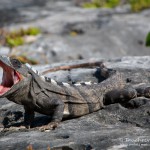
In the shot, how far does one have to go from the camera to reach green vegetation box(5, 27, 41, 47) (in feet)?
62.8

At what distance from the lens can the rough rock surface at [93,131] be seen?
6934mm

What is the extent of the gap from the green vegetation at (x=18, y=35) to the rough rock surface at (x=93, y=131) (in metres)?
9.34

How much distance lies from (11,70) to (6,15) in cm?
1791

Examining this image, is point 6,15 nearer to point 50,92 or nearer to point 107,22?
point 107,22

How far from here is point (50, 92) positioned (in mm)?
8430

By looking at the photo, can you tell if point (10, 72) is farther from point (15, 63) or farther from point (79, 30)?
point (79, 30)

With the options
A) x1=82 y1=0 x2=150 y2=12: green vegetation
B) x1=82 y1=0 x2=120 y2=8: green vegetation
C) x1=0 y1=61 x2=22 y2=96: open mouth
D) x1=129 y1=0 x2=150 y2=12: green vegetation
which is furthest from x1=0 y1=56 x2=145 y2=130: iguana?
x1=82 y1=0 x2=120 y2=8: green vegetation

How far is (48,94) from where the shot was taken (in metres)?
8.40

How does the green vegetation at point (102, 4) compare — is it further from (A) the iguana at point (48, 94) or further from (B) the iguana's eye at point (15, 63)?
(B) the iguana's eye at point (15, 63)

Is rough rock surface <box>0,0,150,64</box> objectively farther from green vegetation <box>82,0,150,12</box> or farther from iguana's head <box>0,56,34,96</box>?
iguana's head <box>0,56,34,96</box>

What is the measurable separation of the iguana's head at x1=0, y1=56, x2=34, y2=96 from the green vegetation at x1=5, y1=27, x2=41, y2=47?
11129 mm

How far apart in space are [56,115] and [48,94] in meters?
0.41

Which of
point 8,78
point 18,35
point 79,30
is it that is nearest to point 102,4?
point 79,30

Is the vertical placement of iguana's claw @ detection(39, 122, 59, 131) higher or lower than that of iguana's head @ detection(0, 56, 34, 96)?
lower
